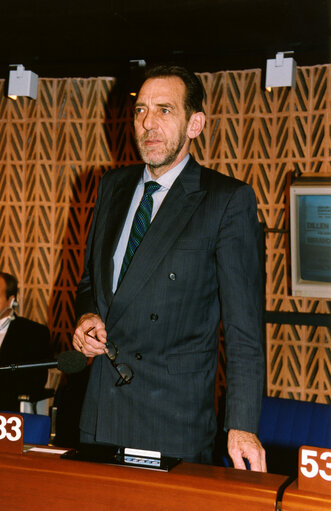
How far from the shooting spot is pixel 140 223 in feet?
5.85

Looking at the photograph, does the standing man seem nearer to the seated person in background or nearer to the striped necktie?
the striped necktie

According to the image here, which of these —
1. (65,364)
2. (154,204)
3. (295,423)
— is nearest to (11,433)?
(65,364)

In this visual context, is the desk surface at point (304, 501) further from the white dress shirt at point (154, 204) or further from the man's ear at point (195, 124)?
the man's ear at point (195, 124)

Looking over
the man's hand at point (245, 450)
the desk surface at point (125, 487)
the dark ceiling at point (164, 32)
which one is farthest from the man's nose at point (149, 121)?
the dark ceiling at point (164, 32)

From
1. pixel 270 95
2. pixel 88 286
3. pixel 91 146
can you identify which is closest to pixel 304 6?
pixel 270 95

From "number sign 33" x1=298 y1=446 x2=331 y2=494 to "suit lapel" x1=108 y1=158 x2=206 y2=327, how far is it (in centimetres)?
75

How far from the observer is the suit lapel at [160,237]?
1669 mm

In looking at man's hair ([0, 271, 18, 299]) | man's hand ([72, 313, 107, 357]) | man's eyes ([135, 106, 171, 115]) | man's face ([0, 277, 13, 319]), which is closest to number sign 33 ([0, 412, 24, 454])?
man's hand ([72, 313, 107, 357])

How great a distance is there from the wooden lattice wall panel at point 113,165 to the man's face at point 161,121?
11.0 feet

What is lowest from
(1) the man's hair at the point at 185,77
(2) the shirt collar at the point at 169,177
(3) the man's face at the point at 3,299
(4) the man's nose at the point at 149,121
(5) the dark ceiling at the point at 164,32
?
(3) the man's face at the point at 3,299

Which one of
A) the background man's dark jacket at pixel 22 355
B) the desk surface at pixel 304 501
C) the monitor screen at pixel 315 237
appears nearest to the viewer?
the desk surface at pixel 304 501

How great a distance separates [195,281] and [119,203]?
38cm

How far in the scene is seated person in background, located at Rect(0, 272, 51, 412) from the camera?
14.8ft

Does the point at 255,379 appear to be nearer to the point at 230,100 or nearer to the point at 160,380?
the point at 160,380
